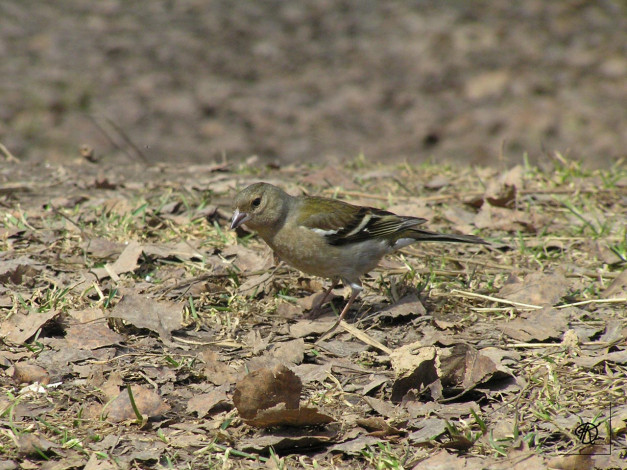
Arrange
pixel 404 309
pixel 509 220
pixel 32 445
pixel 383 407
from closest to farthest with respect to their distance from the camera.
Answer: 1. pixel 32 445
2. pixel 383 407
3. pixel 404 309
4. pixel 509 220

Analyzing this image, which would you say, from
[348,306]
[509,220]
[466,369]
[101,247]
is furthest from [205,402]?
[509,220]

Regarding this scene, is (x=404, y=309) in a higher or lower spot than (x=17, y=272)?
lower

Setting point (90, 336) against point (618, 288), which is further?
point (618, 288)

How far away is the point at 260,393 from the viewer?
3.68 m

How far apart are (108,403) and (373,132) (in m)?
9.20

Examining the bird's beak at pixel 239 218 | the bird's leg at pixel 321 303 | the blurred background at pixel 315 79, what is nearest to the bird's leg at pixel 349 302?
the bird's leg at pixel 321 303

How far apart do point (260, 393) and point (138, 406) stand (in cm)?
62

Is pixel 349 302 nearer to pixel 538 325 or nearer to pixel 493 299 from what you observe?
pixel 493 299

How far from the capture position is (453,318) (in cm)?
501

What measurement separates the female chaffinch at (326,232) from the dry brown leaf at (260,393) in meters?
1.39

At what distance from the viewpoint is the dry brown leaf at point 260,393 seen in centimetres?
367

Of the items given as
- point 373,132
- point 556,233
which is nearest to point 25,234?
point 556,233

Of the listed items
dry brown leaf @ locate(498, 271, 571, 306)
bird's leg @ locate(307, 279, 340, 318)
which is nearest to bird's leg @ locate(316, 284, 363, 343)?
bird's leg @ locate(307, 279, 340, 318)

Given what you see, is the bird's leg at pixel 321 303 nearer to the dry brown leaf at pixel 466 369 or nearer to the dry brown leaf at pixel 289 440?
the dry brown leaf at pixel 466 369
